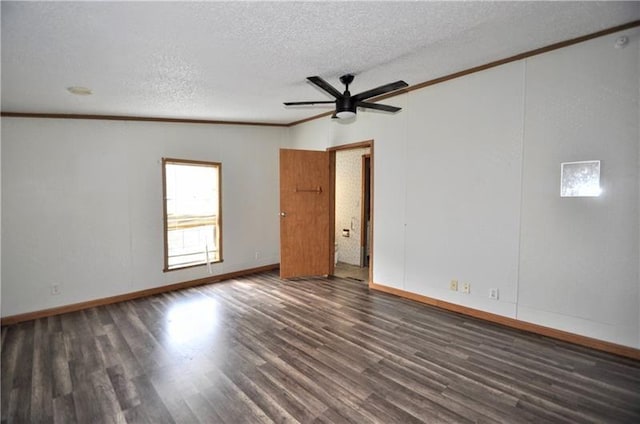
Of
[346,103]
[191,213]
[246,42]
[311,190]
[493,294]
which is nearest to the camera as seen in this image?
[246,42]

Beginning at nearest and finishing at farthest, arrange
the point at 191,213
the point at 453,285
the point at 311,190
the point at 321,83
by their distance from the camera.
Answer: the point at 321,83
the point at 453,285
the point at 191,213
the point at 311,190

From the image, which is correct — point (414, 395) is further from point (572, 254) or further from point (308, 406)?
point (572, 254)

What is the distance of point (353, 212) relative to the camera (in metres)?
6.00

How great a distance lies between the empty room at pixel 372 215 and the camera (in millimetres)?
2061

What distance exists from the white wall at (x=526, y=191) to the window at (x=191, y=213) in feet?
9.00

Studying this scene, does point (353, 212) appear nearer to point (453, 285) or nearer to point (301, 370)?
point (453, 285)

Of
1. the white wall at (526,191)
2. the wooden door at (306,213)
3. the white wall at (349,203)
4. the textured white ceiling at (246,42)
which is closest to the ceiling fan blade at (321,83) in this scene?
the textured white ceiling at (246,42)

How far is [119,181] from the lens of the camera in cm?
403

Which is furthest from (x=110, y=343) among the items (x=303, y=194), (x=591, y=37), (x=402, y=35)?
(x=591, y=37)

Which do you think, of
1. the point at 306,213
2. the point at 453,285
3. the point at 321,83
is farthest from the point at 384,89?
the point at 306,213

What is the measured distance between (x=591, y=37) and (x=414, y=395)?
3198 millimetres

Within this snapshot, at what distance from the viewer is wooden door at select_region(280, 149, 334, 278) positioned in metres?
4.86

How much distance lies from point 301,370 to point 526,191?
2.66 meters

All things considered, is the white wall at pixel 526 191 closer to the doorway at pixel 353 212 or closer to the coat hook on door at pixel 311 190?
the coat hook on door at pixel 311 190
